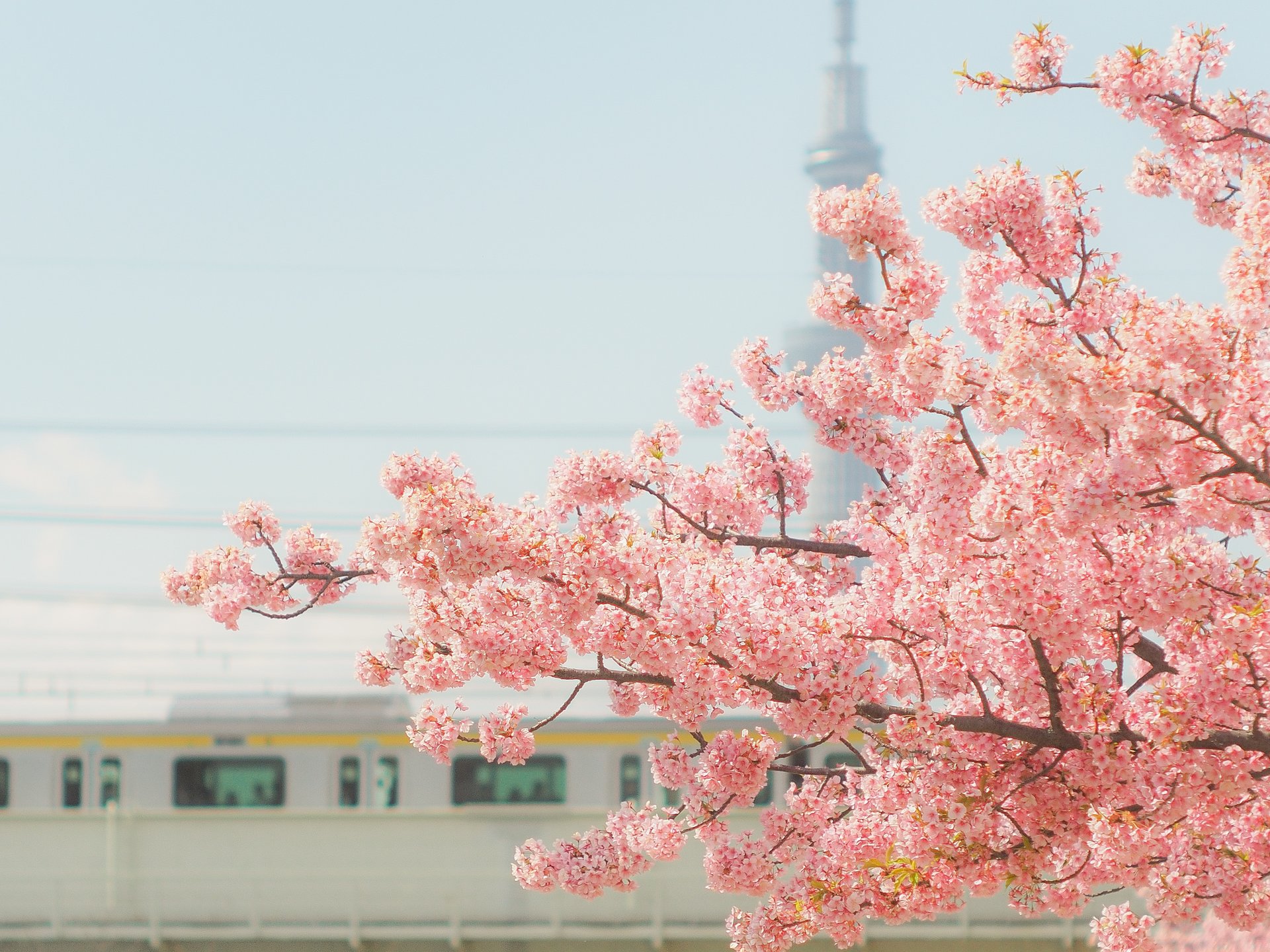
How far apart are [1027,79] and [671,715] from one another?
11.2 ft

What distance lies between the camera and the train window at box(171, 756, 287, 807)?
1939 centimetres

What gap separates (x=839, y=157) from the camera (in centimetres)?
17238

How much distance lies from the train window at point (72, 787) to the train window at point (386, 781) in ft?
12.2

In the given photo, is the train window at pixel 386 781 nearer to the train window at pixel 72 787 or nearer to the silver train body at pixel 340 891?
the silver train body at pixel 340 891

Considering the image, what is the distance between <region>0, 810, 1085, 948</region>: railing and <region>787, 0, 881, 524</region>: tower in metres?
128

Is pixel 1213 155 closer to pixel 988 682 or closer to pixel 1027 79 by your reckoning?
pixel 1027 79

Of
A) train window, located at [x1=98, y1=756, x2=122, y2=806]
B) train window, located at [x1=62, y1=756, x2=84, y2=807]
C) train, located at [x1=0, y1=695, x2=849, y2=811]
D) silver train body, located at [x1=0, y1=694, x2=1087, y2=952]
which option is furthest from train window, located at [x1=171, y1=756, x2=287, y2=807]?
silver train body, located at [x1=0, y1=694, x2=1087, y2=952]

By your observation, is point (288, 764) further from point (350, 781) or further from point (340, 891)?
point (340, 891)

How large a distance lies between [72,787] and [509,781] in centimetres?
550

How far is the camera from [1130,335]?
4.82 metres

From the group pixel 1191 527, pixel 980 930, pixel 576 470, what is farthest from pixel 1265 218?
pixel 980 930

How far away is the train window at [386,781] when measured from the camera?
18969 mm

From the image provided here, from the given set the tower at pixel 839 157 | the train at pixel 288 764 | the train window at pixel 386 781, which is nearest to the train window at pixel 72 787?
the train at pixel 288 764

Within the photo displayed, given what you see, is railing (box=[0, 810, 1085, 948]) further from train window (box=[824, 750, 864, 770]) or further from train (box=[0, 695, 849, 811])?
train window (box=[824, 750, 864, 770])
